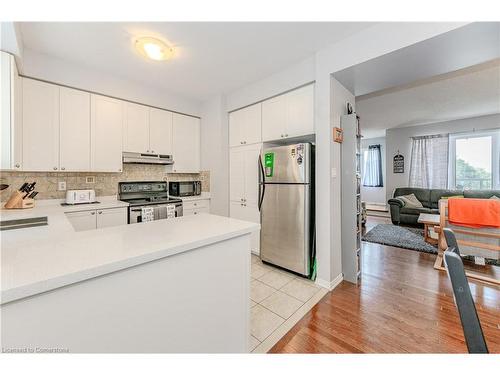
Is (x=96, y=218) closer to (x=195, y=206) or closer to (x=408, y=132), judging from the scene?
(x=195, y=206)

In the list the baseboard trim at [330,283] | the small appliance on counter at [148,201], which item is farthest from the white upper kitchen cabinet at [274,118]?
the baseboard trim at [330,283]

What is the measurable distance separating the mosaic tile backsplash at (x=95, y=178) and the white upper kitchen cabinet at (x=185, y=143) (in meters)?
0.23

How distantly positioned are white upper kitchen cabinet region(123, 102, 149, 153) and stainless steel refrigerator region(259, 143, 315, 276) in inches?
69.8

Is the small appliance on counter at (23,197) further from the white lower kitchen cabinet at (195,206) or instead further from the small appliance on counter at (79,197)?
the white lower kitchen cabinet at (195,206)

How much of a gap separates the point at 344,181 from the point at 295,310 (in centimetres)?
146

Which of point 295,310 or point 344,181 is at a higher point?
point 344,181

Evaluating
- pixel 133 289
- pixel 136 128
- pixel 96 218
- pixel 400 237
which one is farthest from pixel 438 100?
pixel 96 218

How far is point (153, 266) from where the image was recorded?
34.7 inches

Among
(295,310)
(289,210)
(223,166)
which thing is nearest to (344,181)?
(289,210)

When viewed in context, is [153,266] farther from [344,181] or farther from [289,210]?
[344,181]

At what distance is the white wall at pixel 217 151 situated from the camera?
3520 millimetres

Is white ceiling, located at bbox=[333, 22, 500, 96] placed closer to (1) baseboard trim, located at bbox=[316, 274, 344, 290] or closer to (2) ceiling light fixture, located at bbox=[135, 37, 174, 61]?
(2) ceiling light fixture, located at bbox=[135, 37, 174, 61]

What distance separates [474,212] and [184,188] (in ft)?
12.8

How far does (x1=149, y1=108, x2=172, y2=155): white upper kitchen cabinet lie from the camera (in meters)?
3.27
